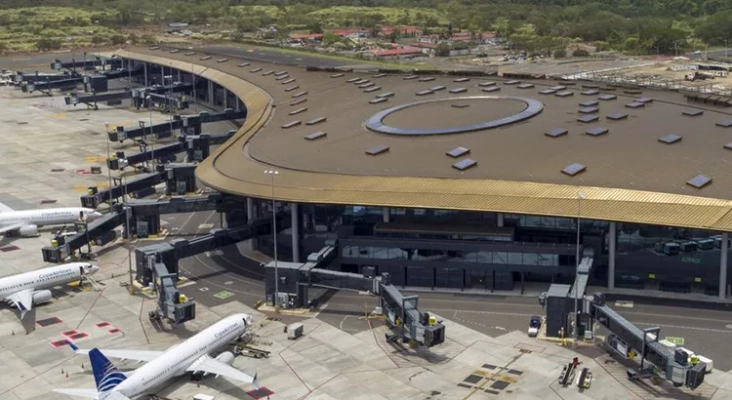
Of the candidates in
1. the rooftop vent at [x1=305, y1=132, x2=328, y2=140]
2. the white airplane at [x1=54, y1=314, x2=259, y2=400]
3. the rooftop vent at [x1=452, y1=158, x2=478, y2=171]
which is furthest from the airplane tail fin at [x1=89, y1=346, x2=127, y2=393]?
the rooftop vent at [x1=305, y1=132, x2=328, y2=140]

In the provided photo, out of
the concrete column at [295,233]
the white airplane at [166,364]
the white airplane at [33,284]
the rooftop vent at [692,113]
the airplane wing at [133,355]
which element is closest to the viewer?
the white airplane at [166,364]

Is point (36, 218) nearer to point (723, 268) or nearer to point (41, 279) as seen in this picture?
point (41, 279)

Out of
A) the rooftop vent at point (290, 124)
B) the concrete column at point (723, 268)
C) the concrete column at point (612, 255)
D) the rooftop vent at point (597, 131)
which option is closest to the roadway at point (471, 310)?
the concrete column at point (723, 268)

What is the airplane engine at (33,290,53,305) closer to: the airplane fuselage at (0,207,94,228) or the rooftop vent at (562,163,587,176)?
the airplane fuselage at (0,207,94,228)

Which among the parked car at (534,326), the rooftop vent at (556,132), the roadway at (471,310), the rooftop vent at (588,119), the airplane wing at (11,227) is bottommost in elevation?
the roadway at (471,310)

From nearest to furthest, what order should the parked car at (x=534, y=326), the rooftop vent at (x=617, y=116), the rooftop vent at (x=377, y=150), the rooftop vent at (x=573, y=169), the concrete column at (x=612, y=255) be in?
the parked car at (x=534, y=326), the concrete column at (x=612, y=255), the rooftop vent at (x=573, y=169), the rooftop vent at (x=377, y=150), the rooftop vent at (x=617, y=116)

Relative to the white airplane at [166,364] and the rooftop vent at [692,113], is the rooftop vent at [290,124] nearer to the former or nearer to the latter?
the white airplane at [166,364]

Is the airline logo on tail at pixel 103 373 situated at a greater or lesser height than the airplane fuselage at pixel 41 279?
greater

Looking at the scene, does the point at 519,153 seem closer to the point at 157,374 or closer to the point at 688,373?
the point at 688,373

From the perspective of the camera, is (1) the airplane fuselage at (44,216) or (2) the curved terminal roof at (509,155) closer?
(2) the curved terminal roof at (509,155)
